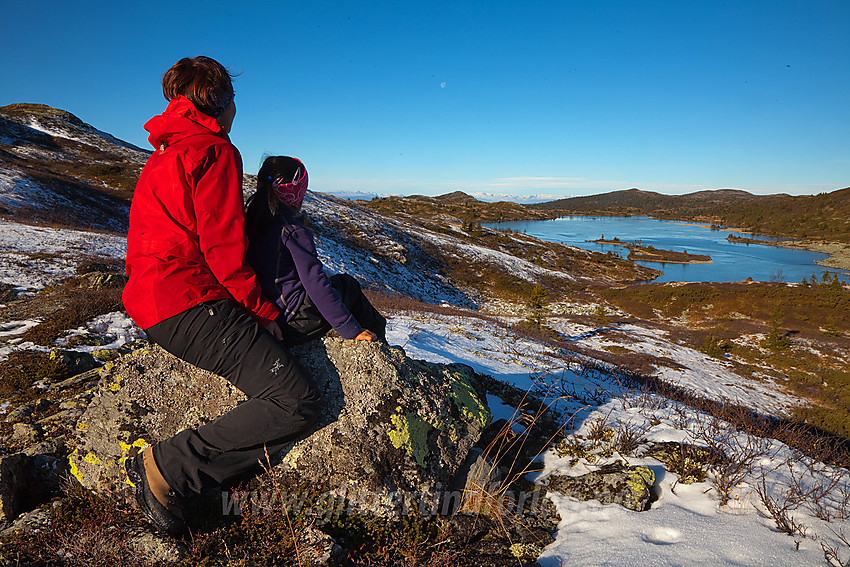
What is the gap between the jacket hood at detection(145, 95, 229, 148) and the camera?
9.02 feet

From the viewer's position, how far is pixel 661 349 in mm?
26781

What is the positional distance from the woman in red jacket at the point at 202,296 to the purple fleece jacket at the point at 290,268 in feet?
0.67

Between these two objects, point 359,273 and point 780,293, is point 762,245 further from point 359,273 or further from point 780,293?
point 359,273

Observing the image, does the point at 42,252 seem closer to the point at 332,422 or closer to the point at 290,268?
the point at 290,268

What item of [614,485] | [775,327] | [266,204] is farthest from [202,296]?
[775,327]

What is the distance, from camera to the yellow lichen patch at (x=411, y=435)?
145 inches

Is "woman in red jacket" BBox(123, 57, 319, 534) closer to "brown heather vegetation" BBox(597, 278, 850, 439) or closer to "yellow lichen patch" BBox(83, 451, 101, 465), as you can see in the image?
"yellow lichen patch" BBox(83, 451, 101, 465)

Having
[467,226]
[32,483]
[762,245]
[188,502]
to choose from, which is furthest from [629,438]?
[762,245]

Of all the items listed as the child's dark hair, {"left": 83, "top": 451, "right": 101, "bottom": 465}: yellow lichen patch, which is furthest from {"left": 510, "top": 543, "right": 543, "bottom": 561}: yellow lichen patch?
{"left": 83, "top": 451, "right": 101, "bottom": 465}: yellow lichen patch

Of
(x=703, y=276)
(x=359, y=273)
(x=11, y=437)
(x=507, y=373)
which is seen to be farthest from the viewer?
(x=703, y=276)

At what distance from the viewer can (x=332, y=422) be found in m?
3.59

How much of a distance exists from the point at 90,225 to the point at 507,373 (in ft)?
107

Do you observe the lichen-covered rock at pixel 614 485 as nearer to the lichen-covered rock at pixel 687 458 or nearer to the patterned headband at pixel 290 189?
the lichen-covered rock at pixel 687 458

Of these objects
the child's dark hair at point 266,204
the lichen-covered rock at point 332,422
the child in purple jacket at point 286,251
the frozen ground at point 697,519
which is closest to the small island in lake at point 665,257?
the frozen ground at point 697,519
